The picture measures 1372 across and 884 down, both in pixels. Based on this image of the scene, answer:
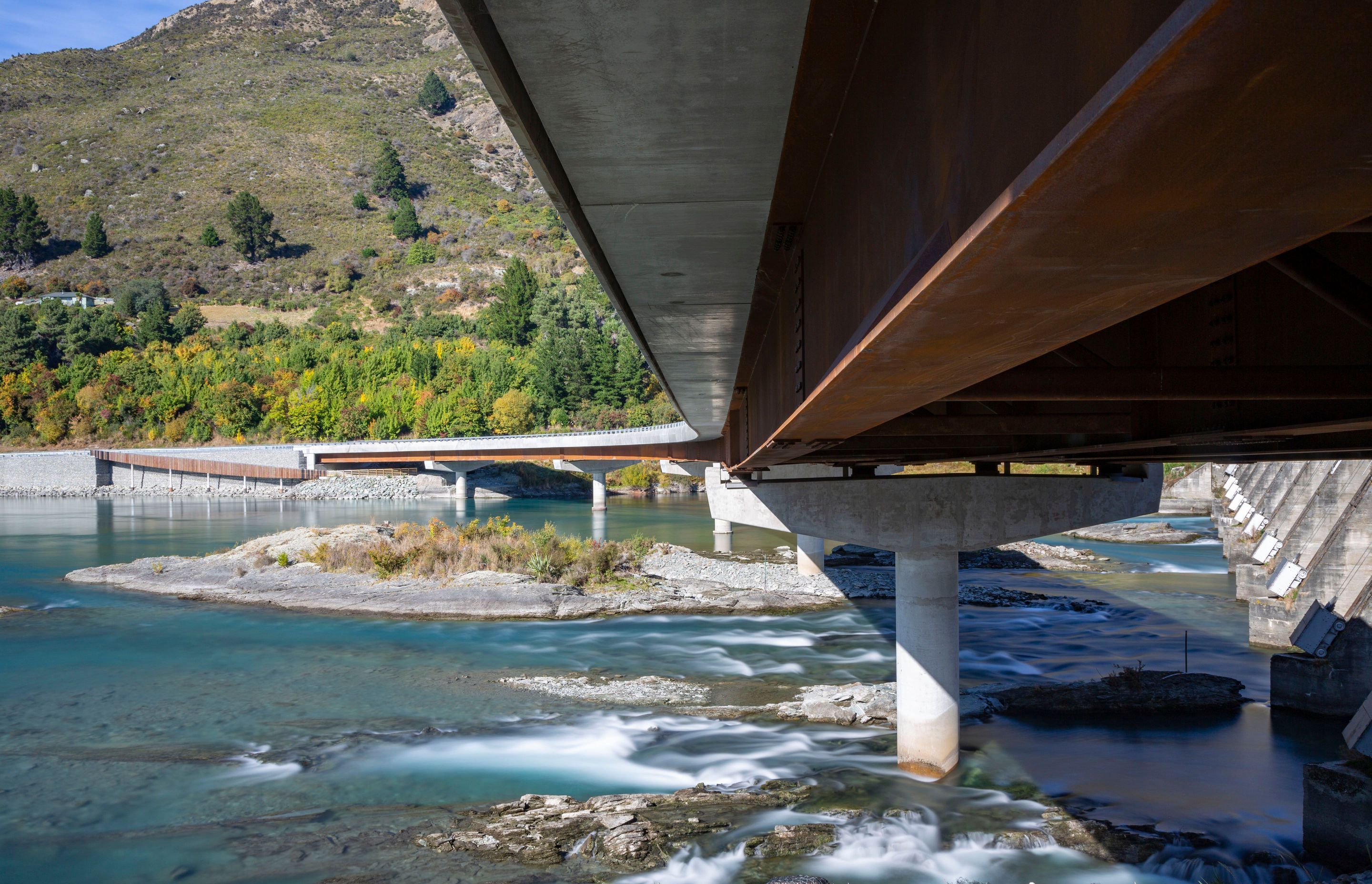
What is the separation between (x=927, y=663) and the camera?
1700cm

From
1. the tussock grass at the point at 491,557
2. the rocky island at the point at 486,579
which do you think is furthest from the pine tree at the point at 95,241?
the tussock grass at the point at 491,557

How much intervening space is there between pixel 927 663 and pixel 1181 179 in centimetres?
1617

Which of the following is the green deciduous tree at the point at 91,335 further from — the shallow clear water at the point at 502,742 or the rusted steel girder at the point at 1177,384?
the rusted steel girder at the point at 1177,384

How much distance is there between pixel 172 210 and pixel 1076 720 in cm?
21677

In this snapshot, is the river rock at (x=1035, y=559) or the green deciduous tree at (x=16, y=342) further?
the green deciduous tree at (x=16, y=342)

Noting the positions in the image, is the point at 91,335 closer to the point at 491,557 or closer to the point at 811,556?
the point at 491,557

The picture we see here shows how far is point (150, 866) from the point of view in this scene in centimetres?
1288

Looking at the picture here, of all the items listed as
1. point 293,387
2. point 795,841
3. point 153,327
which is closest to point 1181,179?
point 795,841

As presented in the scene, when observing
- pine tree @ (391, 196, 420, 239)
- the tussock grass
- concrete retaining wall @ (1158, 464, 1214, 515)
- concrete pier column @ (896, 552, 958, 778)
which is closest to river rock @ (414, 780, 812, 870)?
concrete pier column @ (896, 552, 958, 778)

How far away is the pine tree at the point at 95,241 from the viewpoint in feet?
556

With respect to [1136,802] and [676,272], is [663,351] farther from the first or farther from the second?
[1136,802]

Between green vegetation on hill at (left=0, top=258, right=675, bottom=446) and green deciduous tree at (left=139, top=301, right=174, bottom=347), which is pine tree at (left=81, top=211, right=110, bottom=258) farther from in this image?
green vegetation on hill at (left=0, top=258, right=675, bottom=446)

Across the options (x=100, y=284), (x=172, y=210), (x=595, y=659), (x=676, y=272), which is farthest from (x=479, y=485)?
(x=172, y=210)

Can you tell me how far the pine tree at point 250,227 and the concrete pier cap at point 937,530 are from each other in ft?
616
